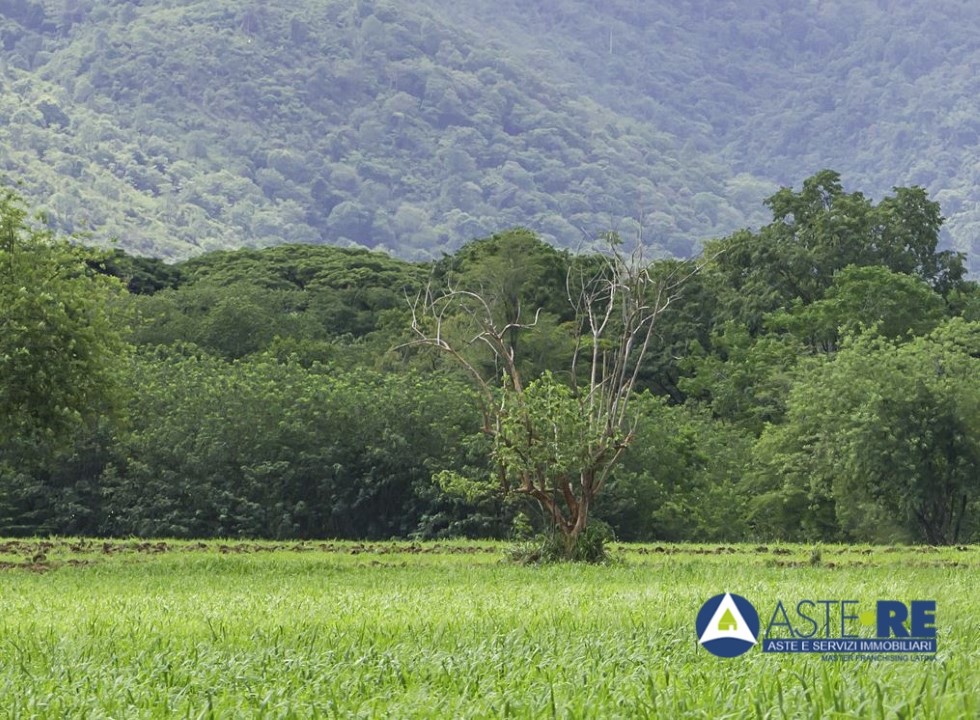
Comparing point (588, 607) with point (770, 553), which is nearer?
point (588, 607)

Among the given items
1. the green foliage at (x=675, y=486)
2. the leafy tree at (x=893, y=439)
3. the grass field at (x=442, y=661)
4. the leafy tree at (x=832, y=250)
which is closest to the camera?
the grass field at (x=442, y=661)

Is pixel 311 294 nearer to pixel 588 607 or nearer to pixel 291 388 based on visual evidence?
pixel 291 388

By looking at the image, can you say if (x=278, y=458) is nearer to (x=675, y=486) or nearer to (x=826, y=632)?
(x=675, y=486)

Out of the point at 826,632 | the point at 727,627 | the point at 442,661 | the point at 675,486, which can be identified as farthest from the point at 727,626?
the point at 675,486

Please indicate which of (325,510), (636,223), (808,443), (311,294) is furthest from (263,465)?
(311,294)

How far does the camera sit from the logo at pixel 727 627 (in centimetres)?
703

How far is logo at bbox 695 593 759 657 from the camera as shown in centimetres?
703

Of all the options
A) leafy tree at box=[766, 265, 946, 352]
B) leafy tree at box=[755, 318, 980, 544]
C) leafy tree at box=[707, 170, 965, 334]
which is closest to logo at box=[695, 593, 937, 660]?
leafy tree at box=[755, 318, 980, 544]

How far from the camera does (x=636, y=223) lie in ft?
78.9

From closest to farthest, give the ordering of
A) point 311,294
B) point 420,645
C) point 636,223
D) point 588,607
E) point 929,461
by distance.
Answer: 1. point 420,645
2. point 588,607
3. point 636,223
4. point 929,461
5. point 311,294

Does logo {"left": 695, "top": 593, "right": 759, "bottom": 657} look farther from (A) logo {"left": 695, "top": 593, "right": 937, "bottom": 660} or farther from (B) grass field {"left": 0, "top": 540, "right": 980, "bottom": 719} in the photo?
(B) grass field {"left": 0, "top": 540, "right": 980, "bottom": 719}

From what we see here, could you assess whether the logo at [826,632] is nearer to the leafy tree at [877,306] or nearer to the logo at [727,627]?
the logo at [727,627]

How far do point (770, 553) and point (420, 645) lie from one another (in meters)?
20.9

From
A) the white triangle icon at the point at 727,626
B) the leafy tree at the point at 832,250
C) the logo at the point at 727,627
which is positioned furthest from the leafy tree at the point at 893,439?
the white triangle icon at the point at 727,626
